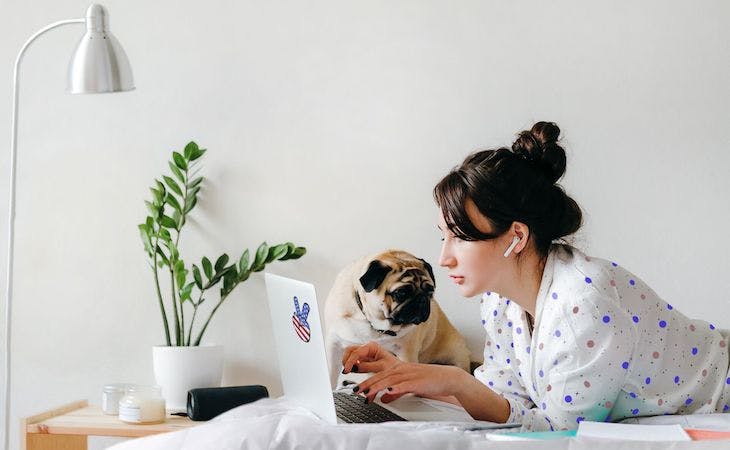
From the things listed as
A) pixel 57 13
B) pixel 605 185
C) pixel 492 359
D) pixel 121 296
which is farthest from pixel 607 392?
pixel 57 13

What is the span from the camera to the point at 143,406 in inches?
76.5

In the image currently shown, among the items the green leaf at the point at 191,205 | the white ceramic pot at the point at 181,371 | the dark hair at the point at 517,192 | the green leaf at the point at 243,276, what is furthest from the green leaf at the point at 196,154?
the dark hair at the point at 517,192

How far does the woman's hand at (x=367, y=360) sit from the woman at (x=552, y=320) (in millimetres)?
70

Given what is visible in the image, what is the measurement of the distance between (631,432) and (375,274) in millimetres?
870

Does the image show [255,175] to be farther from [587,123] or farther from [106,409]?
[587,123]

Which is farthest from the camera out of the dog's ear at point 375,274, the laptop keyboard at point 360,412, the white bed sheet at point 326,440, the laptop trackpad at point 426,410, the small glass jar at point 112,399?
the small glass jar at point 112,399

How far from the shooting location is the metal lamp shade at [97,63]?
1.88 meters

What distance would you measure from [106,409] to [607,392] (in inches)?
48.7

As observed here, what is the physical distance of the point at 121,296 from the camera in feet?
7.66

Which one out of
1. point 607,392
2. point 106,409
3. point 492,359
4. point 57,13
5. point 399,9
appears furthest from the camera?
point 57,13

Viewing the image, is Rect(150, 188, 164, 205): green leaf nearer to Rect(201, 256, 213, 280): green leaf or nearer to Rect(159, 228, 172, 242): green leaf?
Rect(159, 228, 172, 242): green leaf

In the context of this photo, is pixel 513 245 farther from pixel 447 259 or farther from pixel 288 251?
pixel 288 251

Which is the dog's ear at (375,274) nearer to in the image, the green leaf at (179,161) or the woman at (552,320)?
the woman at (552,320)

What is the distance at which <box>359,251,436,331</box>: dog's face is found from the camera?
73.9 inches
